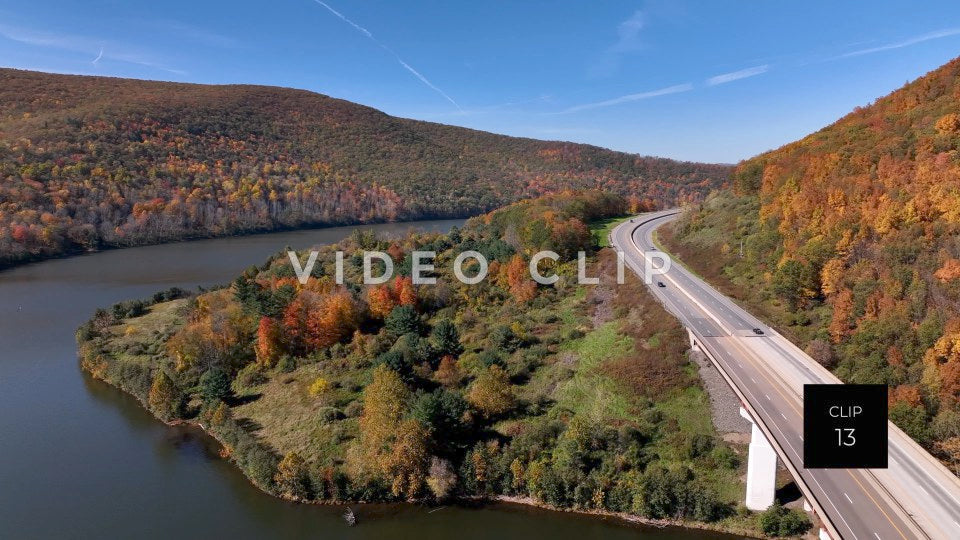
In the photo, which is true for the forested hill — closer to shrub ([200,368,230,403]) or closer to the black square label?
shrub ([200,368,230,403])

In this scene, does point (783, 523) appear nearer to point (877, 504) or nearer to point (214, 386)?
point (877, 504)

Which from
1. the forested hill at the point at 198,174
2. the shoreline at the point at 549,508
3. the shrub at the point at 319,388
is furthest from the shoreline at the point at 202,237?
the shoreline at the point at 549,508

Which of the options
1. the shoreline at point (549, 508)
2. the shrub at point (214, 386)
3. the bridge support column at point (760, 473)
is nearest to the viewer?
the bridge support column at point (760, 473)

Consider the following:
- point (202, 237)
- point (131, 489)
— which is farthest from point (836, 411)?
point (202, 237)

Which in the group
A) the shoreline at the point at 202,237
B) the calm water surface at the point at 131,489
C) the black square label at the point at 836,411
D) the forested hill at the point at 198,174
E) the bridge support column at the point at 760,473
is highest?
the forested hill at the point at 198,174

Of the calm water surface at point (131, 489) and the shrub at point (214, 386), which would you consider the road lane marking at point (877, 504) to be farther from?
the shrub at point (214, 386)

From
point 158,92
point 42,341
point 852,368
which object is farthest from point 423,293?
point 158,92

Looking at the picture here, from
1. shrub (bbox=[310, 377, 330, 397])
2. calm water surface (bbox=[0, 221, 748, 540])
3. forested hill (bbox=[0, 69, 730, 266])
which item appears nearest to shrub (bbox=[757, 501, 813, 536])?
calm water surface (bbox=[0, 221, 748, 540])

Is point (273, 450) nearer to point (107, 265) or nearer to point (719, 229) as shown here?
point (719, 229)
